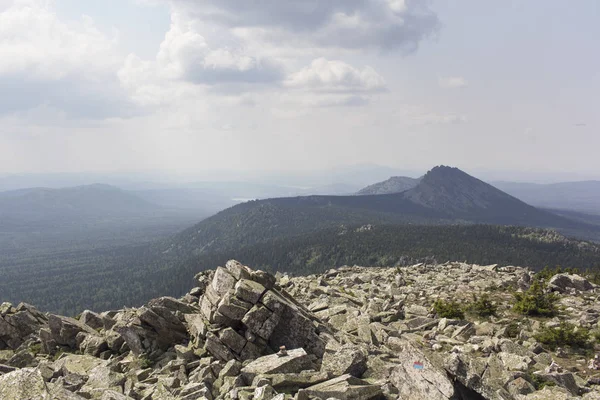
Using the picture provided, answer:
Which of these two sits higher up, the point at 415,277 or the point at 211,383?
the point at 211,383

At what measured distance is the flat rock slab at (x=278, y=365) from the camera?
60.2ft

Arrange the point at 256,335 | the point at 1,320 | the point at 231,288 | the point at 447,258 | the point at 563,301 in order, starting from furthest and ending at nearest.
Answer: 1. the point at 447,258
2. the point at 563,301
3. the point at 1,320
4. the point at 231,288
5. the point at 256,335

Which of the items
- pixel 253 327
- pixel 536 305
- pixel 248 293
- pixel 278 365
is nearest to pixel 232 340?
pixel 253 327

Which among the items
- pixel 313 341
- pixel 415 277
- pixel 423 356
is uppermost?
pixel 423 356

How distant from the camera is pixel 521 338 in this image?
29.9 m

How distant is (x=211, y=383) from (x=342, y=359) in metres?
7.07

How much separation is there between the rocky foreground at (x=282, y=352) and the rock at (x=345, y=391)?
0.06m

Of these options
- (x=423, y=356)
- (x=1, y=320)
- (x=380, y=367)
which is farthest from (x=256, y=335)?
(x=1, y=320)

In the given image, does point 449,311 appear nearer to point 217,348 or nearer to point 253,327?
point 253,327

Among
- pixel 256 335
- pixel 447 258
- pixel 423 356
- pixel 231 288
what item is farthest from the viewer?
pixel 447 258

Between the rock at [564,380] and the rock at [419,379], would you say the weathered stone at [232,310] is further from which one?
the rock at [564,380]

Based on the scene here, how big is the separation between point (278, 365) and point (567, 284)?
46.3m

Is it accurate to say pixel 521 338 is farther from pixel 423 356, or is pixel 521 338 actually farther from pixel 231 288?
pixel 231 288

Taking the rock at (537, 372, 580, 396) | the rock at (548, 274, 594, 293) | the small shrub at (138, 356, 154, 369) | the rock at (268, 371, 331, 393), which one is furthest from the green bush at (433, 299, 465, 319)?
the small shrub at (138, 356, 154, 369)
